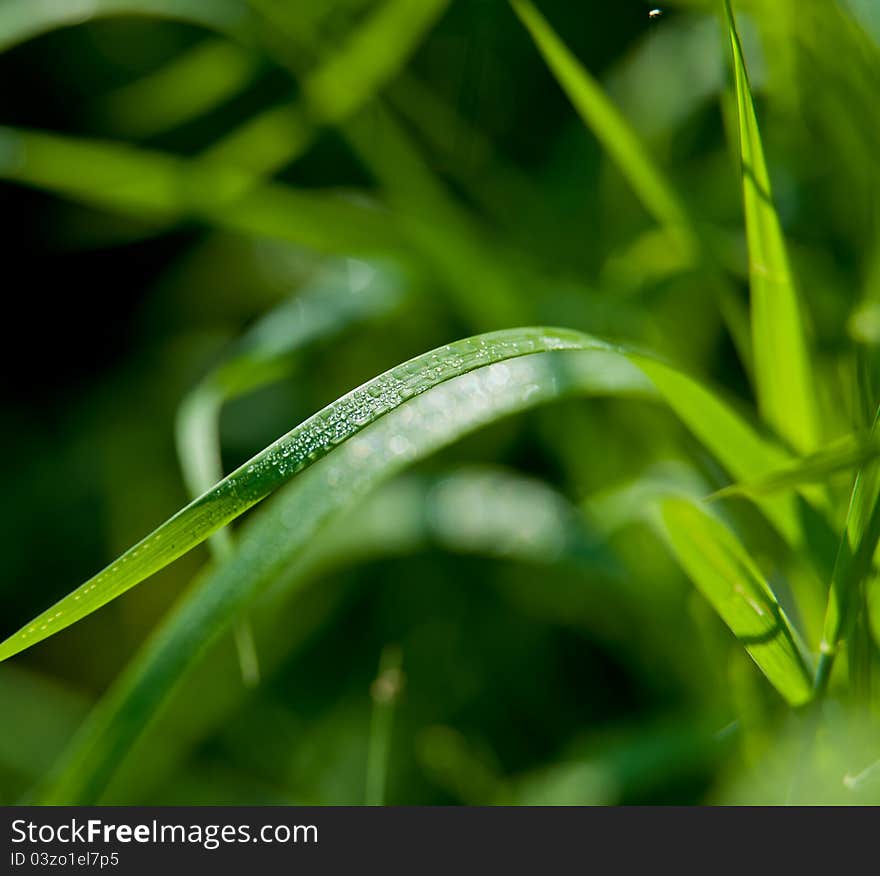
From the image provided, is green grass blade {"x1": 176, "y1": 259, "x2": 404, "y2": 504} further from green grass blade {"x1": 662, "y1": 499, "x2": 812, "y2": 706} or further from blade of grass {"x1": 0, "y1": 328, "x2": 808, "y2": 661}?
green grass blade {"x1": 662, "y1": 499, "x2": 812, "y2": 706}

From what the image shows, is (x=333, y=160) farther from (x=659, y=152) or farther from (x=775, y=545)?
(x=775, y=545)

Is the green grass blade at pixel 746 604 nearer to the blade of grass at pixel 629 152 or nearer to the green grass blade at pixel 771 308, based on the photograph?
the green grass blade at pixel 771 308

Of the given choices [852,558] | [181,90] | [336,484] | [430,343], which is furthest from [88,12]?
[852,558]

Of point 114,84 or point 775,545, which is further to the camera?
point 114,84

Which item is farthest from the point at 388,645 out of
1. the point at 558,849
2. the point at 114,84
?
the point at 114,84

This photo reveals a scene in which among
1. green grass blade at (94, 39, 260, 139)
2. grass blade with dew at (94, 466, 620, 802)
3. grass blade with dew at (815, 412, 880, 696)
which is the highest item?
green grass blade at (94, 39, 260, 139)

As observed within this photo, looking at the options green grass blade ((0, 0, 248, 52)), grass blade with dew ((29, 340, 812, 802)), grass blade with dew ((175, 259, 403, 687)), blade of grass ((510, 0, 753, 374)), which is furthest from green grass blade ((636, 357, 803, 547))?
green grass blade ((0, 0, 248, 52))

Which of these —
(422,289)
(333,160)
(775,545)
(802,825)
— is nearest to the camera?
(802,825)

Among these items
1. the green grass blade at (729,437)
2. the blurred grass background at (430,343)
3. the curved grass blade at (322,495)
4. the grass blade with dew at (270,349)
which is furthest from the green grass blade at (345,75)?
the green grass blade at (729,437)
